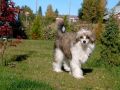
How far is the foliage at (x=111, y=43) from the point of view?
1662 cm

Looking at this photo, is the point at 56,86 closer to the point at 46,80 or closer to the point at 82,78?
the point at 46,80

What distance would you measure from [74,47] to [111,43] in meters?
3.88

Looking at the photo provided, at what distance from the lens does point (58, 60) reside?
46.3 feet

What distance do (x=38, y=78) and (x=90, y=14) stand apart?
1767 inches

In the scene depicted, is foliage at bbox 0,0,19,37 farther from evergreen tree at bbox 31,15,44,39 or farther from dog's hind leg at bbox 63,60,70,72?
evergreen tree at bbox 31,15,44,39

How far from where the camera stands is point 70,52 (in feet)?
43.4

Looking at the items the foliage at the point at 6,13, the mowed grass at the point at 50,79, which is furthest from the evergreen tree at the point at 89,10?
the foliage at the point at 6,13

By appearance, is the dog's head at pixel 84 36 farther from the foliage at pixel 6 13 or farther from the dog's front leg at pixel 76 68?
the foliage at pixel 6 13

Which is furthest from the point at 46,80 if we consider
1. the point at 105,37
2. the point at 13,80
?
the point at 105,37

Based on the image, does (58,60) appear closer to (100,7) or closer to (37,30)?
(37,30)

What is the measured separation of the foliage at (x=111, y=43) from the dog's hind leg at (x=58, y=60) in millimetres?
3022

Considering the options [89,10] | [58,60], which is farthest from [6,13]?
[89,10]

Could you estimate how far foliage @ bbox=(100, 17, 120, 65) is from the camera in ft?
54.5

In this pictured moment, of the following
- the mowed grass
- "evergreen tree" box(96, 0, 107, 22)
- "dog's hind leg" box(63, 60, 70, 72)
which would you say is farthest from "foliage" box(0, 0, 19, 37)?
"evergreen tree" box(96, 0, 107, 22)
